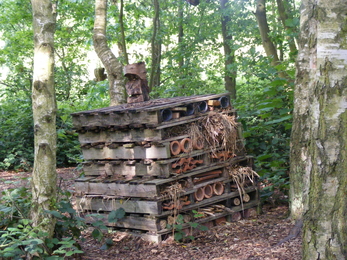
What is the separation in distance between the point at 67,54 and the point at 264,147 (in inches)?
566

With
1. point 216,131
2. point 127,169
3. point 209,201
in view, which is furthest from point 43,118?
point 209,201

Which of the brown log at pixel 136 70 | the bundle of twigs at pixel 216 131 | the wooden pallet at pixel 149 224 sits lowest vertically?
the wooden pallet at pixel 149 224

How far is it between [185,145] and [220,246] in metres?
1.35

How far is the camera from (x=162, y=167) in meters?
5.24

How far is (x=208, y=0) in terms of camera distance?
16906mm

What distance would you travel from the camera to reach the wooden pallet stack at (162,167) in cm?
520

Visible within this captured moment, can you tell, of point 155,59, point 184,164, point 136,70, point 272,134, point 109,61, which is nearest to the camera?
point 184,164

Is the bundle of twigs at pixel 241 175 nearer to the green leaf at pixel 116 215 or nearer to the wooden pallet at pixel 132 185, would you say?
the wooden pallet at pixel 132 185

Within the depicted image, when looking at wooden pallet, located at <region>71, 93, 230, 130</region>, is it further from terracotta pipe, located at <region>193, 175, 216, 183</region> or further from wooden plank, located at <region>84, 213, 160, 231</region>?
wooden plank, located at <region>84, 213, 160, 231</region>

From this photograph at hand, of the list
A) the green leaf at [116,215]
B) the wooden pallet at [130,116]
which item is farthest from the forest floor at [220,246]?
the wooden pallet at [130,116]

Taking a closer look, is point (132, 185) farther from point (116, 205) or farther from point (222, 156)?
point (222, 156)

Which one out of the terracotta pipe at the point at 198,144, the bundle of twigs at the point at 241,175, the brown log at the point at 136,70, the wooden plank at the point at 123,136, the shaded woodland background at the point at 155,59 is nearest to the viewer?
the wooden plank at the point at 123,136

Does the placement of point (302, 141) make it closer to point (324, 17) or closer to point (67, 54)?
point (324, 17)

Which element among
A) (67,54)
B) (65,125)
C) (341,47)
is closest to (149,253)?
(341,47)
